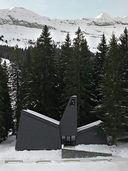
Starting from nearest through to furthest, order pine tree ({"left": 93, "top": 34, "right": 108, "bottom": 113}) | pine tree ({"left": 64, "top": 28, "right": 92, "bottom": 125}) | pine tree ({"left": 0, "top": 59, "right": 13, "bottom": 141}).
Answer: pine tree ({"left": 64, "top": 28, "right": 92, "bottom": 125}) < pine tree ({"left": 0, "top": 59, "right": 13, "bottom": 141}) < pine tree ({"left": 93, "top": 34, "right": 108, "bottom": 113})

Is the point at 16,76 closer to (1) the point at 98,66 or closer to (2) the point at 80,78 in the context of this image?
(2) the point at 80,78

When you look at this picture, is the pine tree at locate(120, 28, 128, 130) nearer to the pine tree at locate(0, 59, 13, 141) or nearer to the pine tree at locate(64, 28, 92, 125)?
the pine tree at locate(64, 28, 92, 125)

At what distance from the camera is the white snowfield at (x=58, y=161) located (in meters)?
24.2

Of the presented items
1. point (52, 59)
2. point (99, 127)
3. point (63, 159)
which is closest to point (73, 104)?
point (99, 127)

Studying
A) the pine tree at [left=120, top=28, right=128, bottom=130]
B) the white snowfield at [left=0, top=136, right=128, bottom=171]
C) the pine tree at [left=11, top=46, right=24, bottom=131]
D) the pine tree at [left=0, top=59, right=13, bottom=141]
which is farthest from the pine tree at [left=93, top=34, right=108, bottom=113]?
the pine tree at [left=0, top=59, right=13, bottom=141]

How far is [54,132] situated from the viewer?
30.4m

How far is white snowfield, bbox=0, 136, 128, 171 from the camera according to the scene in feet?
79.3

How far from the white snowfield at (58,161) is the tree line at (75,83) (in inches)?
79.3

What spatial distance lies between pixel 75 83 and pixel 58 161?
962 centimetres

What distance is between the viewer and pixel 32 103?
35.0 meters

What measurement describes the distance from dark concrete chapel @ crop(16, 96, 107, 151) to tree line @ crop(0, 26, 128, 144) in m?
1.96

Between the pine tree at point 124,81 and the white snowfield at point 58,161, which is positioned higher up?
the pine tree at point 124,81

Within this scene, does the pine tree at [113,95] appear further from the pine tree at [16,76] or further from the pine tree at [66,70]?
the pine tree at [16,76]

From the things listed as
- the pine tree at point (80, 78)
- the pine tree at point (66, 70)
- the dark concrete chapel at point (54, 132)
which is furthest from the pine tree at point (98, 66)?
the dark concrete chapel at point (54, 132)
